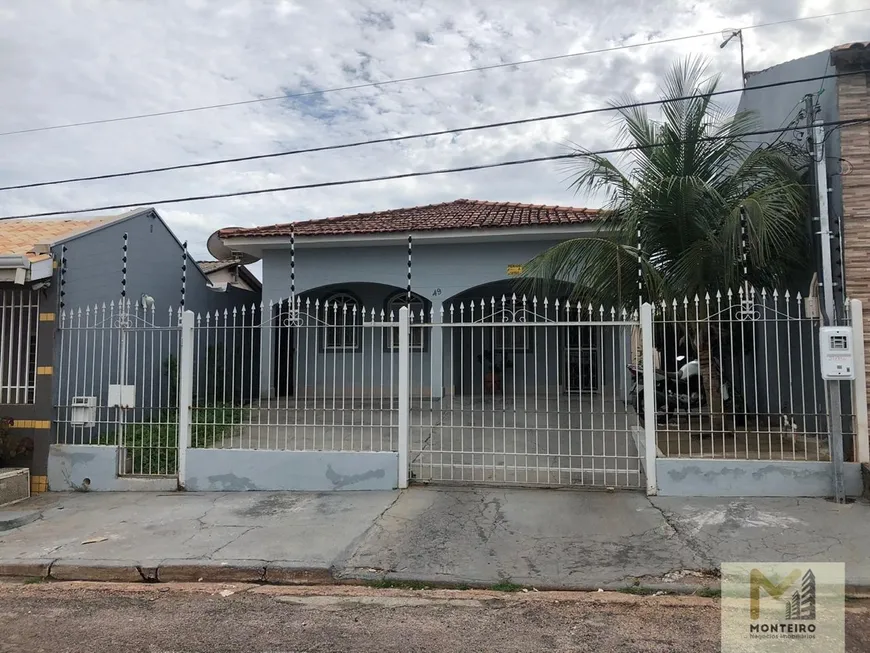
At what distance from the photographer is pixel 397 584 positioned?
15.0ft

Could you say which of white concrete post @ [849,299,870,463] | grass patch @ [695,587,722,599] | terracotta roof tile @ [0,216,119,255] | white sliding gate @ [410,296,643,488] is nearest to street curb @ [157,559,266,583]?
white sliding gate @ [410,296,643,488]

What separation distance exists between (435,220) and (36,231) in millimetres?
7079

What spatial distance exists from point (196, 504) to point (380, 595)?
3.03 meters

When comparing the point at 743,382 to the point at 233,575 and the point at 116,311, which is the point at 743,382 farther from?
the point at 116,311

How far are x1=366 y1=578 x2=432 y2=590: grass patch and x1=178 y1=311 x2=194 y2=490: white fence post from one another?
11.4 ft

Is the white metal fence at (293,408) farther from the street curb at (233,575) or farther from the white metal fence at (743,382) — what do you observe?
the white metal fence at (743,382)

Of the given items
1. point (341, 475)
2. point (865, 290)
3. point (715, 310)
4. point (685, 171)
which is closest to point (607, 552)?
point (341, 475)

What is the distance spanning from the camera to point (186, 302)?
11.5 meters

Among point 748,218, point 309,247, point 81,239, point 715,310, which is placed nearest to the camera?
point 748,218

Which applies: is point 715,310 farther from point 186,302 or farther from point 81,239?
point 186,302

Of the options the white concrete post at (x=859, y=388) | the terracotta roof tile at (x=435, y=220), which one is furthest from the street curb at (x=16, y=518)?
the white concrete post at (x=859, y=388)

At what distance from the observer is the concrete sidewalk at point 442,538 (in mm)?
4660

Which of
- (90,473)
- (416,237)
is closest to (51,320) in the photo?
(90,473)

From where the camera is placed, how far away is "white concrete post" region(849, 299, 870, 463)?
5.80m
